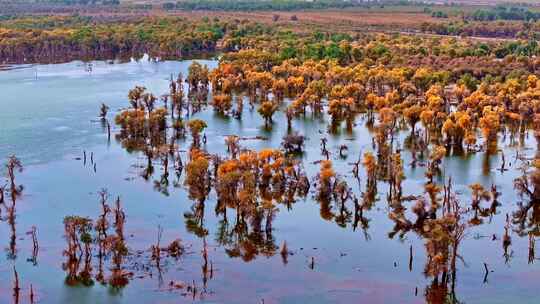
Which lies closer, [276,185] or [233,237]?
[233,237]

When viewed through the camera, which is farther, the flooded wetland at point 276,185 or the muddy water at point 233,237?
the flooded wetland at point 276,185

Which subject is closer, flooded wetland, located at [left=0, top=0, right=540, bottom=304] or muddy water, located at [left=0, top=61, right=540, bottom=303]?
muddy water, located at [left=0, top=61, right=540, bottom=303]

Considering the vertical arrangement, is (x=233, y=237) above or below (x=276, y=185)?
below

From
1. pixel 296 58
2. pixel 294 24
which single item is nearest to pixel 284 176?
pixel 296 58
